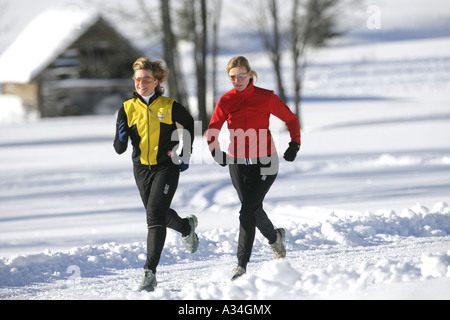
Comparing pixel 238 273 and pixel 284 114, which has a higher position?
pixel 284 114

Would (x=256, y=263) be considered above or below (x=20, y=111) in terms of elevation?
below

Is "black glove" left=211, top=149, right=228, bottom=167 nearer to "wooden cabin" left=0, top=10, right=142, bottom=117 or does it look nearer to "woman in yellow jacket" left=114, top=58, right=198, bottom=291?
"woman in yellow jacket" left=114, top=58, right=198, bottom=291

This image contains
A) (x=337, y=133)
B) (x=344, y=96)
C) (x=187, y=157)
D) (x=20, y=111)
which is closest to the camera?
(x=187, y=157)

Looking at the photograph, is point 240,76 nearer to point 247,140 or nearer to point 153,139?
point 247,140

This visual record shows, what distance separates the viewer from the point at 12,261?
6.39 m

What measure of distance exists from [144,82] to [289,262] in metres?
1.92

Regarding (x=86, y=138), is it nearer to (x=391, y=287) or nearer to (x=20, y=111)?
(x=20, y=111)

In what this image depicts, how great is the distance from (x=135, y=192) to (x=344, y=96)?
35.0 meters

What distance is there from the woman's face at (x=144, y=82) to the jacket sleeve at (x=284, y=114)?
1.00 m

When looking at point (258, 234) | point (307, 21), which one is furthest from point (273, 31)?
point (258, 234)

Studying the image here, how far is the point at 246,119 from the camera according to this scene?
17.4 ft

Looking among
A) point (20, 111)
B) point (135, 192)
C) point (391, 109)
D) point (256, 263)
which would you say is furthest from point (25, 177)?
point (20, 111)

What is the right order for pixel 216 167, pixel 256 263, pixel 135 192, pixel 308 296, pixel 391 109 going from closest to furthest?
pixel 308 296, pixel 256 263, pixel 135 192, pixel 216 167, pixel 391 109

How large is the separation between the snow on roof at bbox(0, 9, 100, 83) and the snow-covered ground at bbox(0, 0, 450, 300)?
604 inches
